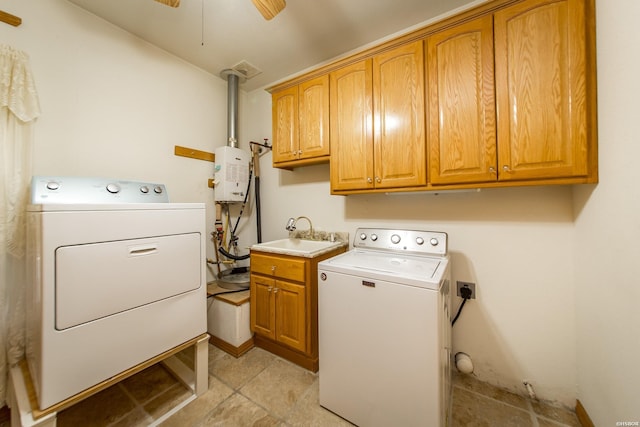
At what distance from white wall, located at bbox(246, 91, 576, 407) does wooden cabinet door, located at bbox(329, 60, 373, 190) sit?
452mm

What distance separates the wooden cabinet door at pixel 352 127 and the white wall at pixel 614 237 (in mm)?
1110

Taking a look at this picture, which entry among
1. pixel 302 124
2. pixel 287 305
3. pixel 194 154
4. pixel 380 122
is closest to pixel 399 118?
pixel 380 122

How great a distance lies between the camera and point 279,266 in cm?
173

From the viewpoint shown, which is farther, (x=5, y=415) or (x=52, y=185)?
(x=5, y=415)

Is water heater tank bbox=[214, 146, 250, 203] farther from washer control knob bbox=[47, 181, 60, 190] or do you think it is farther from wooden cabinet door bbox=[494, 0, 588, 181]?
wooden cabinet door bbox=[494, 0, 588, 181]

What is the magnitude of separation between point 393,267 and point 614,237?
0.93 m

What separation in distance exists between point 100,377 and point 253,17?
2.40 m

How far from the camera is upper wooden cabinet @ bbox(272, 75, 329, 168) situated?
6.06 feet

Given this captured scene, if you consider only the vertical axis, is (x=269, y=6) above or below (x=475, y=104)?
above

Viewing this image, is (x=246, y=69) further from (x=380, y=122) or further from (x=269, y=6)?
(x=380, y=122)

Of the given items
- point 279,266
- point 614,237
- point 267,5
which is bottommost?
point 279,266

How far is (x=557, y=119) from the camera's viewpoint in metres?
1.11

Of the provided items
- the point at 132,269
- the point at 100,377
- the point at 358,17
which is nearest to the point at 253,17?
the point at 358,17

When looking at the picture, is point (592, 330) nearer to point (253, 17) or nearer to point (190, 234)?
point (190, 234)
